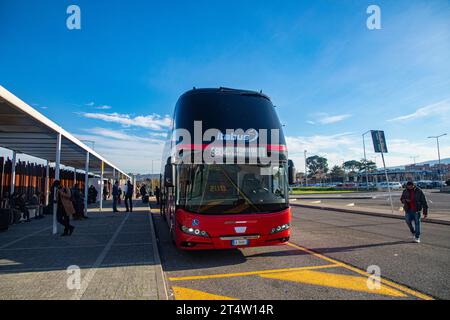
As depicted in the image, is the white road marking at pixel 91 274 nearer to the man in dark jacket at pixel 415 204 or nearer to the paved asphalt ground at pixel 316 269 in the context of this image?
the paved asphalt ground at pixel 316 269

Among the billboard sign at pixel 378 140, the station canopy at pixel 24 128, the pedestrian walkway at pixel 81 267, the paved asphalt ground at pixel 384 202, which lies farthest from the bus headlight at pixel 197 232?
the paved asphalt ground at pixel 384 202

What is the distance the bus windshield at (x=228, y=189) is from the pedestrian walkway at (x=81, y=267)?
1608 mm

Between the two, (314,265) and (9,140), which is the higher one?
(9,140)

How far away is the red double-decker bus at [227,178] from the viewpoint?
19.5 feet

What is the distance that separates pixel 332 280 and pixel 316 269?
71 centimetres

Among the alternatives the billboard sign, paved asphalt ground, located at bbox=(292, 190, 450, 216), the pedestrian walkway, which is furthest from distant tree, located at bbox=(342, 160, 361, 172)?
the pedestrian walkway

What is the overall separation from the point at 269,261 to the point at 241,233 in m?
1.02

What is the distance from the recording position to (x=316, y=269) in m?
5.61

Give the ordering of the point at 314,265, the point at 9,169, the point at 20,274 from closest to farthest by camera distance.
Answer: the point at 20,274 < the point at 314,265 < the point at 9,169

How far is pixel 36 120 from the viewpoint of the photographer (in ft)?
29.5

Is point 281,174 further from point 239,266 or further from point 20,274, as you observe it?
point 20,274

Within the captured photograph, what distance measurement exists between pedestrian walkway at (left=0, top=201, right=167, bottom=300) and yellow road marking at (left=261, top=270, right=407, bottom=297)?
7.60ft

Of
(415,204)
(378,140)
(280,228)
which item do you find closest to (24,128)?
(280,228)

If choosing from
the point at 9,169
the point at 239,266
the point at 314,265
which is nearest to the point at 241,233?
the point at 239,266
